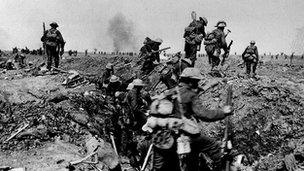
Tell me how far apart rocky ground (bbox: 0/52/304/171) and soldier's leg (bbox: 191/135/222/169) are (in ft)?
7.45

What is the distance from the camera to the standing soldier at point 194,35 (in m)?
11.9

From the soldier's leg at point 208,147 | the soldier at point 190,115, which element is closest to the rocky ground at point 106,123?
the soldier at point 190,115

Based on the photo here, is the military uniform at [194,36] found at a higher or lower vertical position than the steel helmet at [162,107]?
higher

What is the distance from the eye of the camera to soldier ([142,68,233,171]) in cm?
523

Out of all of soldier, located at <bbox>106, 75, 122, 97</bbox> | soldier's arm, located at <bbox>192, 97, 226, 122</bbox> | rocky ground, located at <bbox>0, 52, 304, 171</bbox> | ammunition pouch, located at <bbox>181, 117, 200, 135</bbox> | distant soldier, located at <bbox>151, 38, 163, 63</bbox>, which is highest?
distant soldier, located at <bbox>151, 38, 163, 63</bbox>

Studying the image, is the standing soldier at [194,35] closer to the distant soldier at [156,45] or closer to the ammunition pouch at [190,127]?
the distant soldier at [156,45]

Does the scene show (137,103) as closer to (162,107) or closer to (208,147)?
(162,107)

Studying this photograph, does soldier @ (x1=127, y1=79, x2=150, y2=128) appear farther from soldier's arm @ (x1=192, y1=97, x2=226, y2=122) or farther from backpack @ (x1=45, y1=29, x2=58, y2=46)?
backpack @ (x1=45, y1=29, x2=58, y2=46)

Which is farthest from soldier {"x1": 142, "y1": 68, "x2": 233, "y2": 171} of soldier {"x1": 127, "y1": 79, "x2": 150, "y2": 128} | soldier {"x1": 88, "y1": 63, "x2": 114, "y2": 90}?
soldier {"x1": 88, "y1": 63, "x2": 114, "y2": 90}

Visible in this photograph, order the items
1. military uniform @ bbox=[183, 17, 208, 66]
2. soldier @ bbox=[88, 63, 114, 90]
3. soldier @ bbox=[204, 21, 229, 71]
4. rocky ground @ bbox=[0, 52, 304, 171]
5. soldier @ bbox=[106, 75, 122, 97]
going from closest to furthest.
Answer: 1. rocky ground @ bbox=[0, 52, 304, 171]
2. soldier @ bbox=[106, 75, 122, 97]
3. military uniform @ bbox=[183, 17, 208, 66]
4. soldier @ bbox=[204, 21, 229, 71]
5. soldier @ bbox=[88, 63, 114, 90]

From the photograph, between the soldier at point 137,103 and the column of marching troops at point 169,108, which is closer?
the column of marching troops at point 169,108

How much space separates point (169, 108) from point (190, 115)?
1.05 feet

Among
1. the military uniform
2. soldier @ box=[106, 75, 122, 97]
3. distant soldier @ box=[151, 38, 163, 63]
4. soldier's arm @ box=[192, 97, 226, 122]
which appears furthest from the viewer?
distant soldier @ box=[151, 38, 163, 63]

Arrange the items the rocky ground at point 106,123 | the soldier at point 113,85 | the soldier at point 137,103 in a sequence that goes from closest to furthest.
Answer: the rocky ground at point 106,123
the soldier at point 137,103
the soldier at point 113,85
